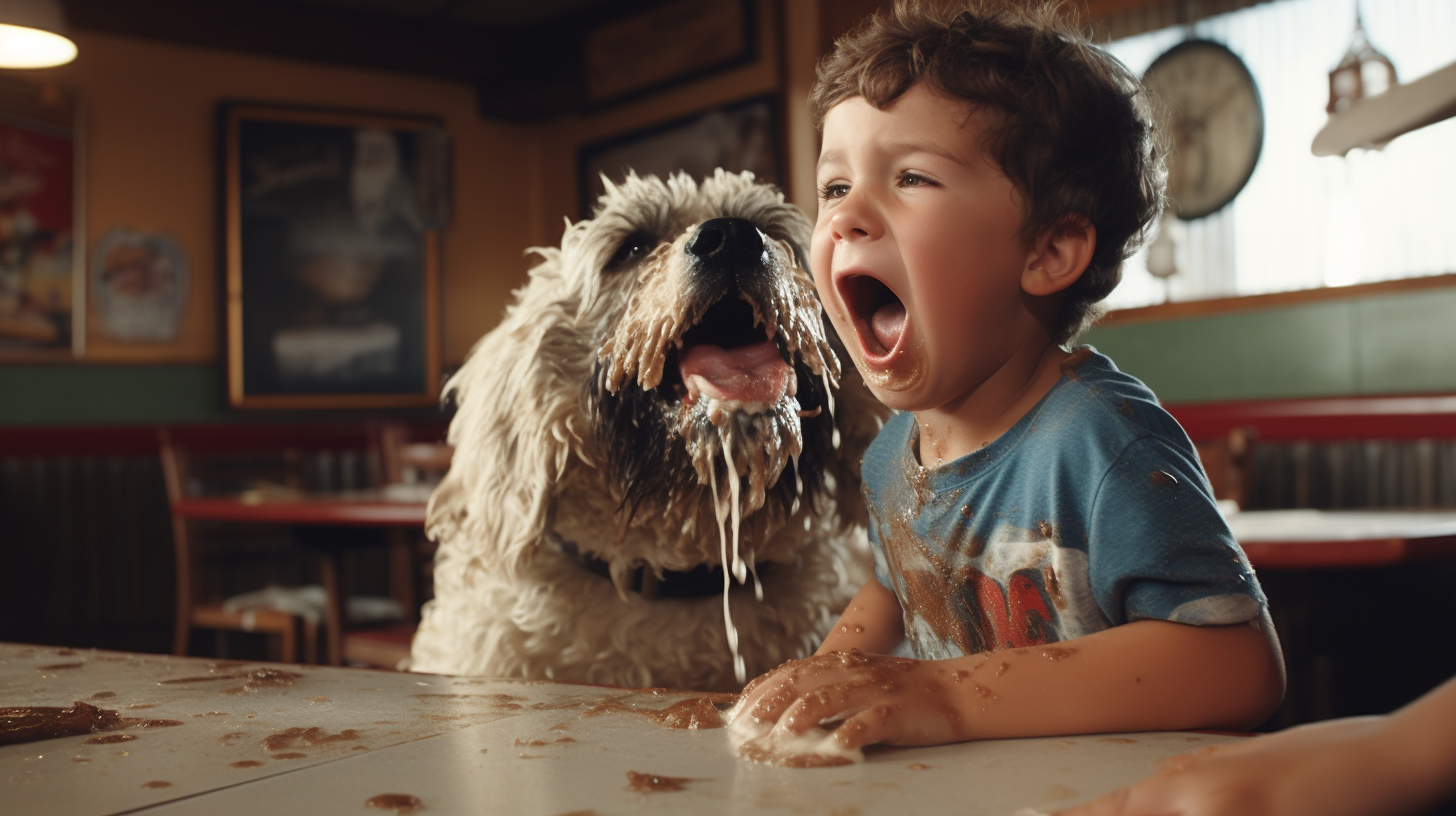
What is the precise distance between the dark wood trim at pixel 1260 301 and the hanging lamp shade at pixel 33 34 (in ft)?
9.56

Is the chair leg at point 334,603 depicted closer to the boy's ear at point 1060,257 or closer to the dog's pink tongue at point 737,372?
the dog's pink tongue at point 737,372

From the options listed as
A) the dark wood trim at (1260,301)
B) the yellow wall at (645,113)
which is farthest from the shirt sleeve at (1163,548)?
the yellow wall at (645,113)

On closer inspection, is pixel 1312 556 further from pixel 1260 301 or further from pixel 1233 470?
pixel 1260 301

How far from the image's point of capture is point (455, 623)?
4.67 ft

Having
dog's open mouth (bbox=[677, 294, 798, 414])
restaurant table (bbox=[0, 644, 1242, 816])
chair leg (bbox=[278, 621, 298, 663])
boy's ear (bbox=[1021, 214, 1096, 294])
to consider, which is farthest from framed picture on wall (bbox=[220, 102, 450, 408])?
restaurant table (bbox=[0, 644, 1242, 816])

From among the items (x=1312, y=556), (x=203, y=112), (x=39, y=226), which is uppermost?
(x=203, y=112)

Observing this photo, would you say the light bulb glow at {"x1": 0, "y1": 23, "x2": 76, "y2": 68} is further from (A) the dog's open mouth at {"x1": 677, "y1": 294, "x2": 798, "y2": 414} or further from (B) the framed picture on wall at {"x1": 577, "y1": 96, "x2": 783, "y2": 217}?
(B) the framed picture on wall at {"x1": 577, "y1": 96, "x2": 783, "y2": 217}

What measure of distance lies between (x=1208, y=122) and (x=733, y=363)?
137 inches

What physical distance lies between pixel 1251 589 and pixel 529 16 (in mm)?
5999

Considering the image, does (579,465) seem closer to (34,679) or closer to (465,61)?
(34,679)

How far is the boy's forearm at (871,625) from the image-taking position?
39.5 inches

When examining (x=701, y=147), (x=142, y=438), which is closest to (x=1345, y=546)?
(x=701, y=147)

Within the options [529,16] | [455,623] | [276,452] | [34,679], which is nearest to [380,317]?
[276,452]

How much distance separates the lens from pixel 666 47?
586cm
